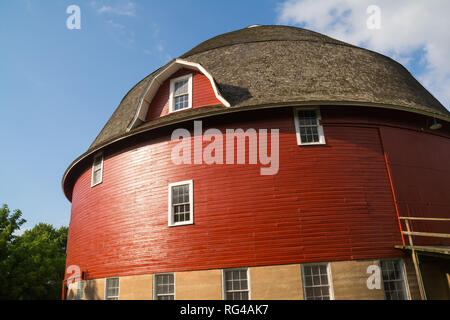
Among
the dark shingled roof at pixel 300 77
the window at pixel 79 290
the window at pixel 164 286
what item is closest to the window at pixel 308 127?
the dark shingled roof at pixel 300 77

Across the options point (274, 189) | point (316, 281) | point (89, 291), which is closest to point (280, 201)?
point (274, 189)

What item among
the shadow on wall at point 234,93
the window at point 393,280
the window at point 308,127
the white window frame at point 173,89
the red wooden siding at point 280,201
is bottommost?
the window at point 393,280

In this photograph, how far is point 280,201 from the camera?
10414mm

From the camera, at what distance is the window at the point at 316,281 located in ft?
31.6

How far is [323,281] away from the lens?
32.0ft

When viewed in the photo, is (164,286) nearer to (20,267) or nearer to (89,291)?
(89,291)

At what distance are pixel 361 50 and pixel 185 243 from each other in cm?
1179

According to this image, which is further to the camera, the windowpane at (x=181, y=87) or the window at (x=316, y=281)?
the windowpane at (x=181, y=87)

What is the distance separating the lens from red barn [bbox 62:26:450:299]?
391 inches

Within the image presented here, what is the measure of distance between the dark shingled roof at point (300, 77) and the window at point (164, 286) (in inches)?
217

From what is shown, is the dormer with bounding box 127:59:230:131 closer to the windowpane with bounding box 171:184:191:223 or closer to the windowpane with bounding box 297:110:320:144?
the windowpane with bounding box 297:110:320:144

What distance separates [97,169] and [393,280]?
12.2m

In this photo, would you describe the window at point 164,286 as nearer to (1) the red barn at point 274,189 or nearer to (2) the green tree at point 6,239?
(1) the red barn at point 274,189
